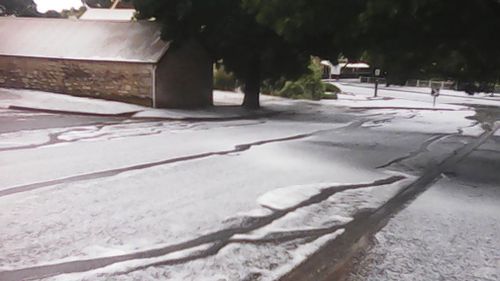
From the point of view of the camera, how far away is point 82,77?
20.8m

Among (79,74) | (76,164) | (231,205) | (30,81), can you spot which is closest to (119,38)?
(79,74)

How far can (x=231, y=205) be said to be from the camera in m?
6.50

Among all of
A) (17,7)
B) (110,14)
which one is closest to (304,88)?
(110,14)

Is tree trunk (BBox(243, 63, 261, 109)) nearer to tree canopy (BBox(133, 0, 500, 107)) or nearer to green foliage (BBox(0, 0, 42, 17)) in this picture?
tree canopy (BBox(133, 0, 500, 107))

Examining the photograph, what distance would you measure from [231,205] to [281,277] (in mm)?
2288

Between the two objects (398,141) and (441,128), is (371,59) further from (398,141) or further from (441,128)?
(441,128)

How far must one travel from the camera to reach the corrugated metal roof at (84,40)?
66.2 feet

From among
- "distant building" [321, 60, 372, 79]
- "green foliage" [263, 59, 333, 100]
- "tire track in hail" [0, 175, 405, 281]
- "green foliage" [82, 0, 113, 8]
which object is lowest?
"tire track in hail" [0, 175, 405, 281]

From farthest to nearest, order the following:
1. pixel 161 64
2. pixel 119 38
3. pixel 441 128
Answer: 1. pixel 119 38
2. pixel 161 64
3. pixel 441 128

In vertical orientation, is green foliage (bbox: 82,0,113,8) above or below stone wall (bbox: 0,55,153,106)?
above

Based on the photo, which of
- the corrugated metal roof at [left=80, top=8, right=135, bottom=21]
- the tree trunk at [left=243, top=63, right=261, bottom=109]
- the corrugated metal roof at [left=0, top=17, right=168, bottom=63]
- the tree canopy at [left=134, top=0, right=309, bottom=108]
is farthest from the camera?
the corrugated metal roof at [left=80, top=8, right=135, bottom=21]

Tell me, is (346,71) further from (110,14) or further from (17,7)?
(17,7)

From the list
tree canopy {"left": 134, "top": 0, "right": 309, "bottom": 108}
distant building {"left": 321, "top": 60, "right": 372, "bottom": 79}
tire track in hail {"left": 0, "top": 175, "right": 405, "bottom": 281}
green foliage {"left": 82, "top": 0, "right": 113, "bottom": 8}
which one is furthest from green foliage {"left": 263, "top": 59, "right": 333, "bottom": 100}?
distant building {"left": 321, "top": 60, "right": 372, "bottom": 79}

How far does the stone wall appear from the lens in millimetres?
19892
